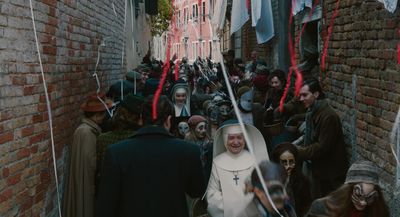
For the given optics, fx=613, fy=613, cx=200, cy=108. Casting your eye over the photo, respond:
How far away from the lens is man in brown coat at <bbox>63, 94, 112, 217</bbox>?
4.91 m

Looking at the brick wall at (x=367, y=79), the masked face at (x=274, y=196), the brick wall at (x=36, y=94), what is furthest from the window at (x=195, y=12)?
the masked face at (x=274, y=196)

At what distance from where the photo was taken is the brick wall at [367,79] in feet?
16.2

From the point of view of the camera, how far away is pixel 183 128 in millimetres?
6340

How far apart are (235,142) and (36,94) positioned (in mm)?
1738

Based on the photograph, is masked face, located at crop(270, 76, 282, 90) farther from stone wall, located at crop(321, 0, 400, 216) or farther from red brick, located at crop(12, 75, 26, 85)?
red brick, located at crop(12, 75, 26, 85)

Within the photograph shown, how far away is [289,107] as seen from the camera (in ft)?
23.4

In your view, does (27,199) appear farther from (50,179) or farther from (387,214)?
(387,214)

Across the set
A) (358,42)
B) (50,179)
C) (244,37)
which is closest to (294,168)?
(358,42)

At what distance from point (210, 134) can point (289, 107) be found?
1.59 meters

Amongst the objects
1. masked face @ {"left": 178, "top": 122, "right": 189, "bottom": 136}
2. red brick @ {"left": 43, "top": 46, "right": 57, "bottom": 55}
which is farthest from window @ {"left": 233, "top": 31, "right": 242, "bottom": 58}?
red brick @ {"left": 43, "top": 46, "right": 57, "bottom": 55}

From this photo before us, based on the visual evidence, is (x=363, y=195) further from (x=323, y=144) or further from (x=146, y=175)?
(x=323, y=144)

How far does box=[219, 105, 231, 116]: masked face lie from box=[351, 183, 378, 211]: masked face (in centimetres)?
284

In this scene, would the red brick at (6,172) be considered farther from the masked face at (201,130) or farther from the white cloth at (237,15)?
the white cloth at (237,15)

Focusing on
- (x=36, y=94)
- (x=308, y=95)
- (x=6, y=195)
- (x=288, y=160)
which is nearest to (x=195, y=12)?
(x=308, y=95)
